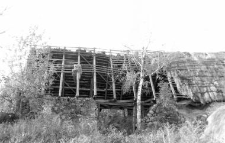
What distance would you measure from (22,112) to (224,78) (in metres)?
13.2

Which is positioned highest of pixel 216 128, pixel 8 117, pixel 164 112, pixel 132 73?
pixel 132 73

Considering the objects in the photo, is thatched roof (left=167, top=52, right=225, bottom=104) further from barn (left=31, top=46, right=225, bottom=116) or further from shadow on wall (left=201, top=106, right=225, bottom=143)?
shadow on wall (left=201, top=106, right=225, bottom=143)

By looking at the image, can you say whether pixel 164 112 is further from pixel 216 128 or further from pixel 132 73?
pixel 216 128

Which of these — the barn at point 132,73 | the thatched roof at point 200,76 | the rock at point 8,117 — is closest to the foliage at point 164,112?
the barn at point 132,73

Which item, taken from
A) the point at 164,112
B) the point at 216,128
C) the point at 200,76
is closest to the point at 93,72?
the point at 164,112

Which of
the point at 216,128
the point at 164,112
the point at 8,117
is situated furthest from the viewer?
the point at 164,112

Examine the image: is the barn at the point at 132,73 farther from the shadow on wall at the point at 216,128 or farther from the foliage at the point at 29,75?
the shadow on wall at the point at 216,128

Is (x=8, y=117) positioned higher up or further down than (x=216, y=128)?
higher up

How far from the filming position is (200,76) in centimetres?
1602

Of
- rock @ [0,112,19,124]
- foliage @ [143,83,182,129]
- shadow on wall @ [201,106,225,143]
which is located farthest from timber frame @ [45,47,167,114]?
shadow on wall @ [201,106,225,143]

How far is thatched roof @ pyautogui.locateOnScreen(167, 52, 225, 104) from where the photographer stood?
48.4 ft

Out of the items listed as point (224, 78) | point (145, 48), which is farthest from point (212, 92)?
point (145, 48)

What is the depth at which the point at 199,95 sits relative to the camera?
48.0 ft

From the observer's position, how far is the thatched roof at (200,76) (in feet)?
48.4
